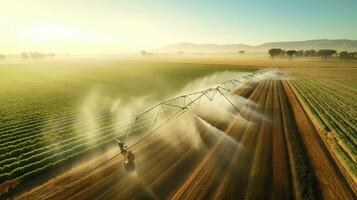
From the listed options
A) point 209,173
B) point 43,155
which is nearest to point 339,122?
point 209,173

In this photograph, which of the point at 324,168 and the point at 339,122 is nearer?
the point at 324,168

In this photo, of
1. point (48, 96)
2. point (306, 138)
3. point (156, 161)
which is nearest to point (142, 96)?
point (48, 96)

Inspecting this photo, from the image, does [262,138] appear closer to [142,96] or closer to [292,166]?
[292,166]

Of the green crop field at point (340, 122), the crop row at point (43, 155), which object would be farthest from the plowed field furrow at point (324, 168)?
the crop row at point (43, 155)

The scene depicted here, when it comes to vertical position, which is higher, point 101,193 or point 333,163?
point 101,193

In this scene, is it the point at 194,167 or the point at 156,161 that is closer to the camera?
the point at 194,167

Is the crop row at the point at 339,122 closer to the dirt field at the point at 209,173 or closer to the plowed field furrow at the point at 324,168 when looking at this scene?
the plowed field furrow at the point at 324,168

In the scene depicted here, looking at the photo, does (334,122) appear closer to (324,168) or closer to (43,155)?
(324,168)

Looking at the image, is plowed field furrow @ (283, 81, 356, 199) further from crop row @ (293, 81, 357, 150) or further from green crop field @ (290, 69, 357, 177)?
crop row @ (293, 81, 357, 150)
